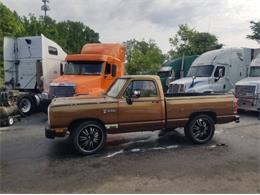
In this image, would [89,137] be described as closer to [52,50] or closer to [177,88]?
[177,88]

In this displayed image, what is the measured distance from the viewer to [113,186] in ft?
16.4

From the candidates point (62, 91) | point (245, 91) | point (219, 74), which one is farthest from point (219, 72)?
point (62, 91)

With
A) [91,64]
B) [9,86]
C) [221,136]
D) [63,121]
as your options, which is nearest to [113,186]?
[63,121]

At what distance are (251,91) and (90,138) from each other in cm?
905

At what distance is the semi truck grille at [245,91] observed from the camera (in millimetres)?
12929

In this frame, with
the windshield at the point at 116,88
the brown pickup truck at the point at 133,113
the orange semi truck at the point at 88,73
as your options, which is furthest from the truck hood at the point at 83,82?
the brown pickup truck at the point at 133,113

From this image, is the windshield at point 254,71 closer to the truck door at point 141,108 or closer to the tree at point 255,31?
the truck door at point 141,108

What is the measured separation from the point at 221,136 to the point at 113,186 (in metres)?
4.99

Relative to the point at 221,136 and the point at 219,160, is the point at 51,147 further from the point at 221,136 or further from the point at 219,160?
the point at 221,136

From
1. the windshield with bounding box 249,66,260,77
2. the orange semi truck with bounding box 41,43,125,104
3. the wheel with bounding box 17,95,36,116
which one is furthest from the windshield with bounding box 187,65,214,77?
the wheel with bounding box 17,95,36,116

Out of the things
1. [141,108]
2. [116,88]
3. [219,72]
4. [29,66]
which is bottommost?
[141,108]

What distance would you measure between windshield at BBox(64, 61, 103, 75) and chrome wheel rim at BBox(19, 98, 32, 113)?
2907mm

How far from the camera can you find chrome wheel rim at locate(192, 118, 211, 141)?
7824mm

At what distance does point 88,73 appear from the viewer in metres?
12.7
